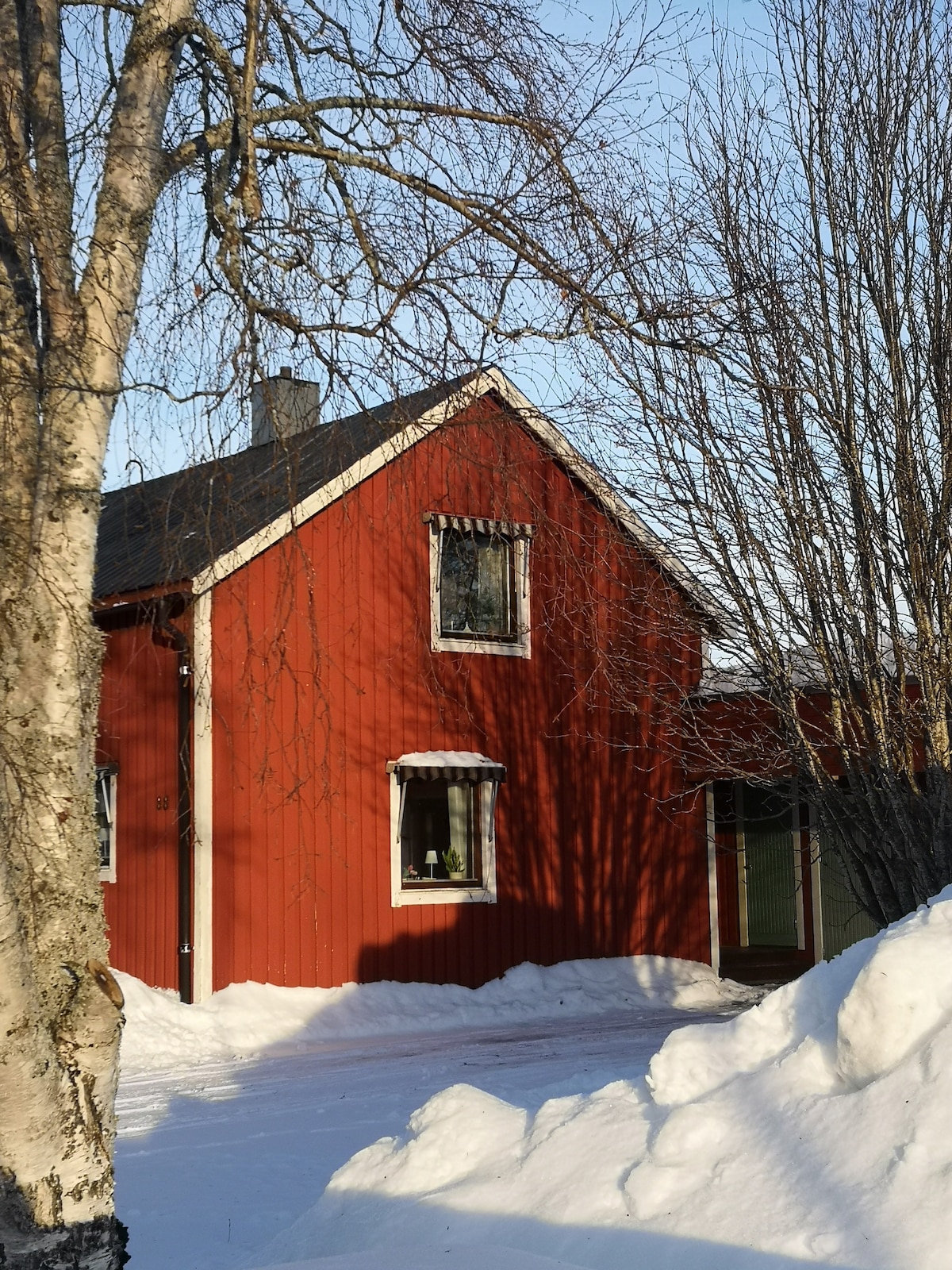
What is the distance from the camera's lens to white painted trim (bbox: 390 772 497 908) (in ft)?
51.6

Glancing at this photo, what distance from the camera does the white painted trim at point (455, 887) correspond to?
1573cm

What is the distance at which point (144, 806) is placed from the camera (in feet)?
50.1

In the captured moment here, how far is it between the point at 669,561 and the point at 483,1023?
19.3 feet

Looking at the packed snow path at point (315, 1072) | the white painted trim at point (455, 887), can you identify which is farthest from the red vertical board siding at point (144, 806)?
the white painted trim at point (455, 887)

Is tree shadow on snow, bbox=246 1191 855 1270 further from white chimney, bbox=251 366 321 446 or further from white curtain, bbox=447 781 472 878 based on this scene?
white curtain, bbox=447 781 472 878

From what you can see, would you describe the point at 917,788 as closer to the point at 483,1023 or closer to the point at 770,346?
the point at 770,346

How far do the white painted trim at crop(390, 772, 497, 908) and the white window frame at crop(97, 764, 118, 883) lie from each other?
2911mm

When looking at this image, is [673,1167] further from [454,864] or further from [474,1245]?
[454,864]

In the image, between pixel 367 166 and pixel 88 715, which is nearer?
pixel 88 715

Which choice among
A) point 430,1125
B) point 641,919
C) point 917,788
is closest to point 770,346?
point 917,788

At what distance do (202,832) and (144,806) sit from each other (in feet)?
3.72

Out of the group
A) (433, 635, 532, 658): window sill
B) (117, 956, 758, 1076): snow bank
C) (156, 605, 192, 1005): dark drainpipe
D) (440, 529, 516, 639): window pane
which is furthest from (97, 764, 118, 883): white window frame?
A: (440, 529, 516, 639): window pane

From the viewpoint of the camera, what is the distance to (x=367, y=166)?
5566mm

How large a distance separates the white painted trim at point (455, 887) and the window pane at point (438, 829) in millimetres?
117
